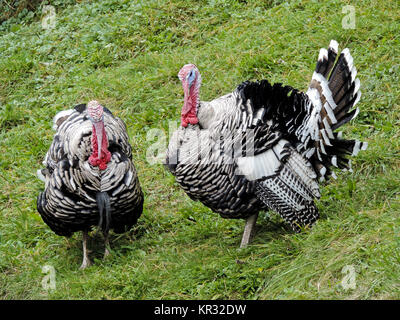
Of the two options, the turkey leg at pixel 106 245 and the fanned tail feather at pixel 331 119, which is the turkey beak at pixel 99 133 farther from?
the fanned tail feather at pixel 331 119

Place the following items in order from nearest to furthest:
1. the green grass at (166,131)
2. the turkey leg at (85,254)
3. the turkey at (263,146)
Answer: the green grass at (166,131), the turkey at (263,146), the turkey leg at (85,254)

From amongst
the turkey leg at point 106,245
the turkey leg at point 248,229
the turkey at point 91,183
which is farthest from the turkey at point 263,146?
the turkey leg at point 106,245

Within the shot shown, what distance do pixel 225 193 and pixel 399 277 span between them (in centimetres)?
151

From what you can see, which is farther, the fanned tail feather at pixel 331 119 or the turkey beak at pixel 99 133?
the turkey beak at pixel 99 133

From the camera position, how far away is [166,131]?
6.80 metres

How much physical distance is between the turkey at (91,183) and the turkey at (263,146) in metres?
0.52

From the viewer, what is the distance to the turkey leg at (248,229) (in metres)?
5.01

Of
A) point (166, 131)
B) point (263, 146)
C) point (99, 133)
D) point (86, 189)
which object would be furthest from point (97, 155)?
point (166, 131)

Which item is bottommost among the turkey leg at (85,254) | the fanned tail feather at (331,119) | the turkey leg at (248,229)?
the turkey leg at (85,254)

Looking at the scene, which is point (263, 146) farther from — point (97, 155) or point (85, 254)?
point (85, 254)

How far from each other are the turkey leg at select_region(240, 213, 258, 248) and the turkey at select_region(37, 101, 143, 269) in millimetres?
989

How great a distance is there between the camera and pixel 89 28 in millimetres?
9016

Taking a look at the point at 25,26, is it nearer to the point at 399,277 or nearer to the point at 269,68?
the point at 269,68
